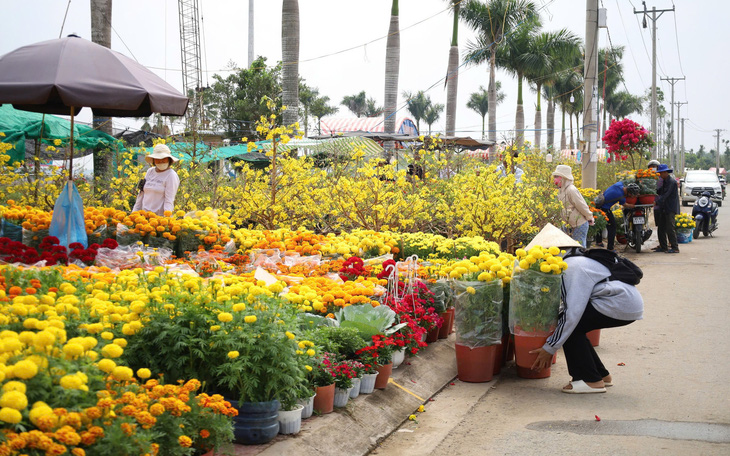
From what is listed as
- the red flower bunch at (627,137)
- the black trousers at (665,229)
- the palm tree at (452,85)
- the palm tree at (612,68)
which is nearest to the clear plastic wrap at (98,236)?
the black trousers at (665,229)

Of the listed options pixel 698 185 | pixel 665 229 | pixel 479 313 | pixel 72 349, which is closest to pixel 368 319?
pixel 479 313

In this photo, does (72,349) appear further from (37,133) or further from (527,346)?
(37,133)

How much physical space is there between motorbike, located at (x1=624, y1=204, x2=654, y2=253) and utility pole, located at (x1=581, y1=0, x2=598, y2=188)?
4.04ft

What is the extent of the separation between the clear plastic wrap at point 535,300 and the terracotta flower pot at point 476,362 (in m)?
0.41

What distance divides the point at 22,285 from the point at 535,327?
4135mm

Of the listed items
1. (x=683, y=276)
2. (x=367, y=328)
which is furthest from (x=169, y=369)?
(x=683, y=276)

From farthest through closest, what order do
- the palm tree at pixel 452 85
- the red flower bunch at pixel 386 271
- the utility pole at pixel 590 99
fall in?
the palm tree at pixel 452 85
the utility pole at pixel 590 99
the red flower bunch at pixel 386 271

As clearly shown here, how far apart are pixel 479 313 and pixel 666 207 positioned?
11.2 meters

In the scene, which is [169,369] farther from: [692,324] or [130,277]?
[692,324]

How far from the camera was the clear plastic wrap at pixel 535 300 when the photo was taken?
235 inches

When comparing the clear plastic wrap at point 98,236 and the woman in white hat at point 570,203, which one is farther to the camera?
the woman in white hat at point 570,203

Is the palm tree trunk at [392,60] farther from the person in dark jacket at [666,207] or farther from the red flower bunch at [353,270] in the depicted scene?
the red flower bunch at [353,270]

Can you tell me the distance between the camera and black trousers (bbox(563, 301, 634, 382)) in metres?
5.93

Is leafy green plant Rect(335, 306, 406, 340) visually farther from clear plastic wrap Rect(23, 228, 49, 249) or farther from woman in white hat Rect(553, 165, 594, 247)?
woman in white hat Rect(553, 165, 594, 247)
